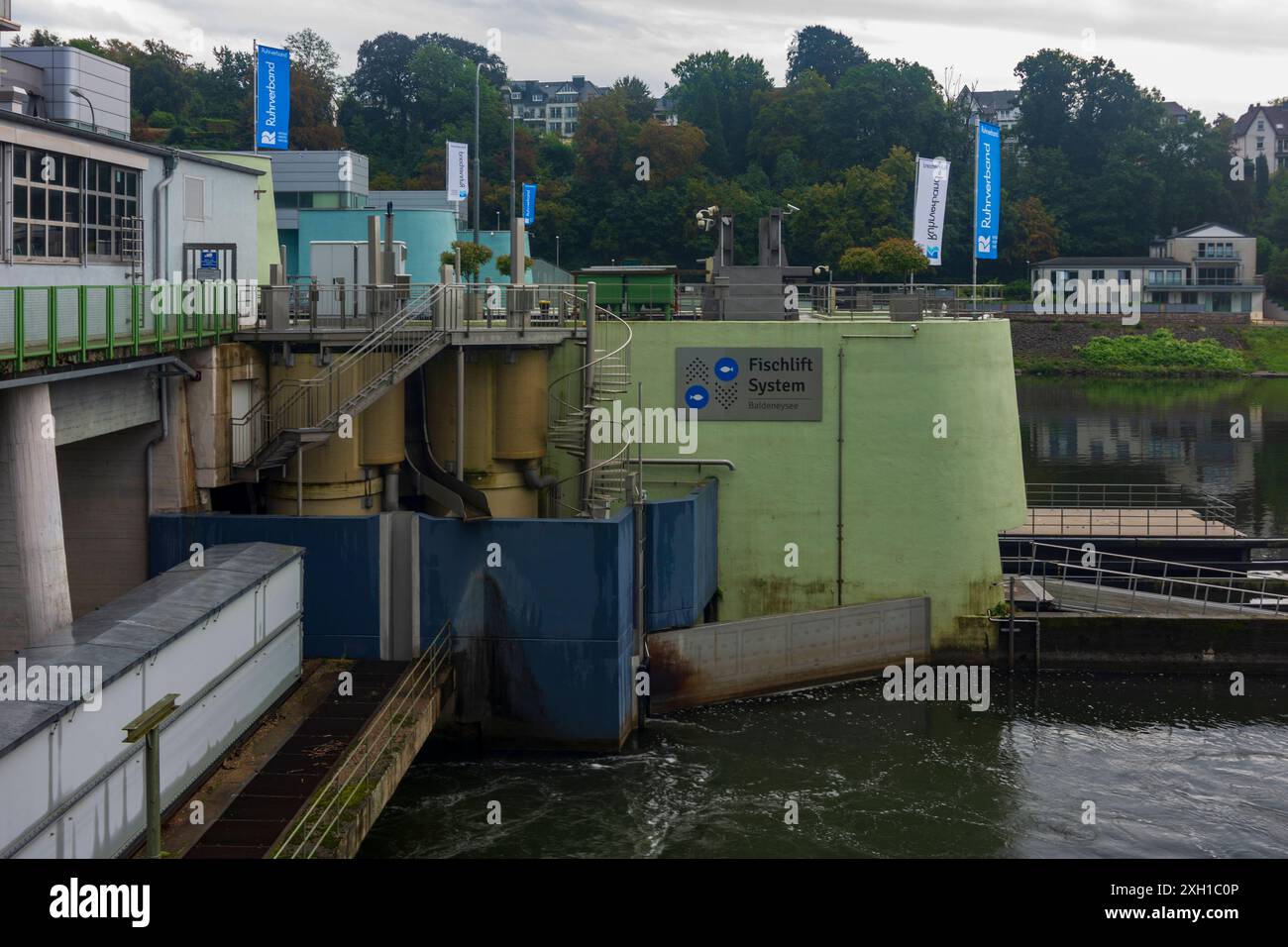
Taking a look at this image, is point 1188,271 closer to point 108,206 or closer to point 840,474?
point 840,474

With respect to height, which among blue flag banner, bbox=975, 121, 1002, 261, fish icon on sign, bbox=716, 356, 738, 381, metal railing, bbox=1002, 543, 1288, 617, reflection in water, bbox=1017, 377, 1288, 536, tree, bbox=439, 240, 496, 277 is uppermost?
blue flag banner, bbox=975, 121, 1002, 261

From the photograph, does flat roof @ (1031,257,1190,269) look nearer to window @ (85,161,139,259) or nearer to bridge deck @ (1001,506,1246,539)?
bridge deck @ (1001,506,1246,539)

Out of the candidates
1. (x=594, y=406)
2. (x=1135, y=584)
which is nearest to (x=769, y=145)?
(x=1135, y=584)

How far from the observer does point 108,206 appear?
2550 cm

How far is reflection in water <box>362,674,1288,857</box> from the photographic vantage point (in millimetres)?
23188

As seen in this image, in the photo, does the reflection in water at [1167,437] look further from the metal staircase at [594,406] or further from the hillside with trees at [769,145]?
the metal staircase at [594,406]

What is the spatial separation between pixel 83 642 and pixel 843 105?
114773mm

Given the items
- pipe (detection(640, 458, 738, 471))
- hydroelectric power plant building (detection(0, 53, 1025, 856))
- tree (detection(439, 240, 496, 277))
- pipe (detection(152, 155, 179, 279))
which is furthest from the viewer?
tree (detection(439, 240, 496, 277))

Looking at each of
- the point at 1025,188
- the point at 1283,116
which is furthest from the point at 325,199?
the point at 1283,116

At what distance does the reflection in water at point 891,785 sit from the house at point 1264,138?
541 feet

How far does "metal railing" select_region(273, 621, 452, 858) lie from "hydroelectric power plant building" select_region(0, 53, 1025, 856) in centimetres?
66

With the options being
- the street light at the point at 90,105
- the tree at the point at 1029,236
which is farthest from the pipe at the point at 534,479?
the tree at the point at 1029,236

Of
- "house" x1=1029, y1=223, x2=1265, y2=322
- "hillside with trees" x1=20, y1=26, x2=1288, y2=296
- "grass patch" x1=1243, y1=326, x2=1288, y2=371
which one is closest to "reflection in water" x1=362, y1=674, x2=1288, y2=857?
"hillside with trees" x1=20, y1=26, x2=1288, y2=296
